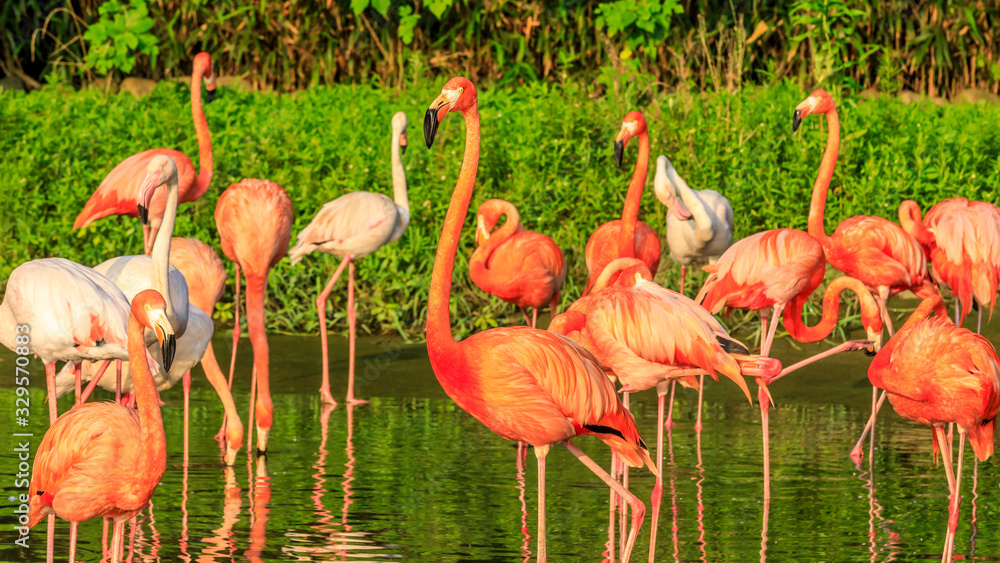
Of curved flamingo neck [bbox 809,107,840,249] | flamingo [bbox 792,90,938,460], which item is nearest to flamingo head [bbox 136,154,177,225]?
flamingo [bbox 792,90,938,460]

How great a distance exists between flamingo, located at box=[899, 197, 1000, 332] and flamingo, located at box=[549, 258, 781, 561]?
7.86ft

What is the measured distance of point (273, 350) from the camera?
877 centimetres

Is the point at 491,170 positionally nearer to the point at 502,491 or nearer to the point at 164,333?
the point at 502,491

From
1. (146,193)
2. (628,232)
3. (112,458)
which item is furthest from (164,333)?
(628,232)

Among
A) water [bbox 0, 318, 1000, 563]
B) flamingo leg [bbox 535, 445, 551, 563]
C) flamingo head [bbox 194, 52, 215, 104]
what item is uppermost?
flamingo head [bbox 194, 52, 215, 104]

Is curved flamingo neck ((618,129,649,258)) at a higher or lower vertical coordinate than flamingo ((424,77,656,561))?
higher

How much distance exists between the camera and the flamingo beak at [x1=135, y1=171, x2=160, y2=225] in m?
5.21

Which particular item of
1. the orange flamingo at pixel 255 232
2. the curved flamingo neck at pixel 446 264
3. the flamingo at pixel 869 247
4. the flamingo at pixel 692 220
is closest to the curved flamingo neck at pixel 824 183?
the flamingo at pixel 869 247

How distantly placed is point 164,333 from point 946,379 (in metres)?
2.74

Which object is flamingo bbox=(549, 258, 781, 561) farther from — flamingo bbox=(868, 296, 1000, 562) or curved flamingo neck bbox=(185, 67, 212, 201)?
curved flamingo neck bbox=(185, 67, 212, 201)

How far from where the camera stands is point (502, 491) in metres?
5.57

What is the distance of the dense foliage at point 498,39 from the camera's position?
12586mm

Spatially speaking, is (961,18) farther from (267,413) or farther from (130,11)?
(267,413)

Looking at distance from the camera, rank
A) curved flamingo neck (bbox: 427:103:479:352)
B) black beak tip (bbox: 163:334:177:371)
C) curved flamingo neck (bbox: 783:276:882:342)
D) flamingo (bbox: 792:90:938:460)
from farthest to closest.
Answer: flamingo (bbox: 792:90:938:460)
curved flamingo neck (bbox: 783:276:882:342)
curved flamingo neck (bbox: 427:103:479:352)
black beak tip (bbox: 163:334:177:371)
